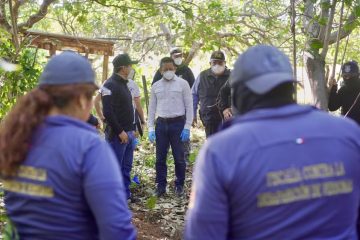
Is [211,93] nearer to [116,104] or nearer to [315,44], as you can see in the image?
[116,104]

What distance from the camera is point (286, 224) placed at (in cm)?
182

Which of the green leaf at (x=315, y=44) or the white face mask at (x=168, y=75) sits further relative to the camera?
the white face mask at (x=168, y=75)

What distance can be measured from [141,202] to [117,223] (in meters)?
5.03

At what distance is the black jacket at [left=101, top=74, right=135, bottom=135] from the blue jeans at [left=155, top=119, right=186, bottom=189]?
0.61 meters

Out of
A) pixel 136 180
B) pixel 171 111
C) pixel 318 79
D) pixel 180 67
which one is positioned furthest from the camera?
pixel 180 67

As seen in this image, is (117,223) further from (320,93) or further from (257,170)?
(320,93)

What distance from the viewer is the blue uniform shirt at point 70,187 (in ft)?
6.46

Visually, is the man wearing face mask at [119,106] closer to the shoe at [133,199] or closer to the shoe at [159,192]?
the shoe at [133,199]

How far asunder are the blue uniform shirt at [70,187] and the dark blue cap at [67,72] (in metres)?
0.16

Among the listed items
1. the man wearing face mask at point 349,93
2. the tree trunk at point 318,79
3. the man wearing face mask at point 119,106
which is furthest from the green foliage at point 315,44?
the man wearing face mask at point 119,106

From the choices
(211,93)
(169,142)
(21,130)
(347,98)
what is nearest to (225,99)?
(211,93)

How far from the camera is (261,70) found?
75.4 inches

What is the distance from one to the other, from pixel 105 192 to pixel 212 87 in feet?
17.4

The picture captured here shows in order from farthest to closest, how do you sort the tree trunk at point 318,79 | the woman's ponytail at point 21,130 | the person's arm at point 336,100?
1. the person's arm at point 336,100
2. the tree trunk at point 318,79
3. the woman's ponytail at point 21,130
